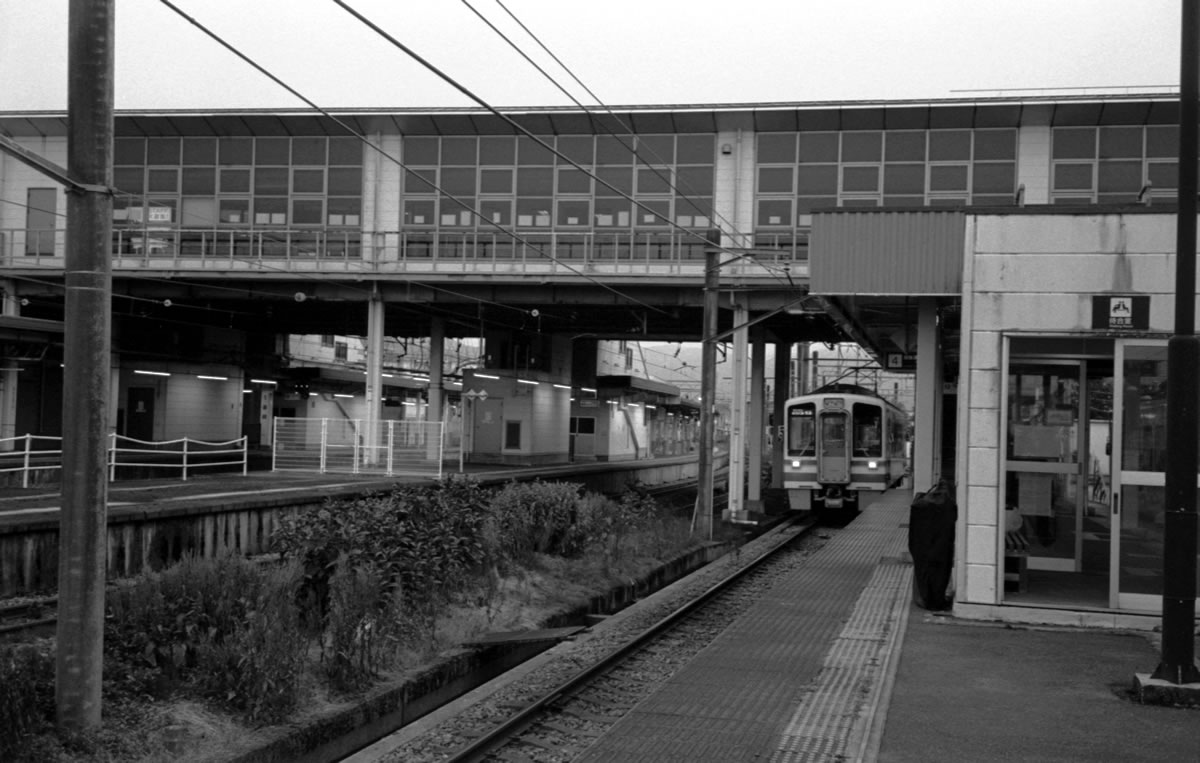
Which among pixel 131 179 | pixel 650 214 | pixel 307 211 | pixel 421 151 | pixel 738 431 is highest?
pixel 421 151

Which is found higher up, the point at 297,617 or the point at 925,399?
the point at 925,399

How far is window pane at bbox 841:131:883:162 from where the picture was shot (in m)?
31.3

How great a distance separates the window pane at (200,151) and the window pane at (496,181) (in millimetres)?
8159

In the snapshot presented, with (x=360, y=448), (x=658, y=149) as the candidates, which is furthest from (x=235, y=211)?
(x=658, y=149)

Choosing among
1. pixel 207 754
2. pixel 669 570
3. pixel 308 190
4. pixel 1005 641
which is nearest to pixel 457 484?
pixel 669 570

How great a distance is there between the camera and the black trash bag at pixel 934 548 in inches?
522

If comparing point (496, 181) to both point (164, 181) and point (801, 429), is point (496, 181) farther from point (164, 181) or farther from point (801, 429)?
point (801, 429)

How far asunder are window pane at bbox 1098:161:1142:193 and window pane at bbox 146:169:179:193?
26.1 meters

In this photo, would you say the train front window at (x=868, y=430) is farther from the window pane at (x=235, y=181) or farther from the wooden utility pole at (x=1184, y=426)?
the wooden utility pole at (x=1184, y=426)

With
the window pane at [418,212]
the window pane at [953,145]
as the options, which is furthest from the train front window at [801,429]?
the window pane at [418,212]

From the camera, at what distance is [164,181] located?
3441cm

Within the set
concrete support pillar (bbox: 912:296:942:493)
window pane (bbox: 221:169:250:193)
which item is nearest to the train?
concrete support pillar (bbox: 912:296:942:493)

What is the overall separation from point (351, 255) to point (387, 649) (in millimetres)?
23814

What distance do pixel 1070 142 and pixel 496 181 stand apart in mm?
15684
